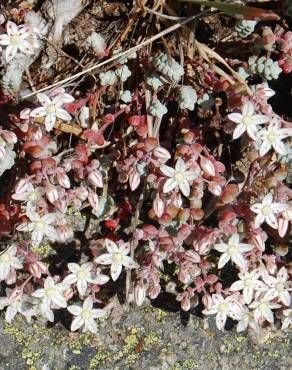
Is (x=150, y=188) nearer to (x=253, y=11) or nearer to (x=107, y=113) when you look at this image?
(x=107, y=113)

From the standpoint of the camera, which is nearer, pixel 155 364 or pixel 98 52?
pixel 98 52

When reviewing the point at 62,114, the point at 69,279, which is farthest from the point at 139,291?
the point at 62,114

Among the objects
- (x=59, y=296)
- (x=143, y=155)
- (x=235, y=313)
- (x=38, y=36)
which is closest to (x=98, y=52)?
(x=38, y=36)

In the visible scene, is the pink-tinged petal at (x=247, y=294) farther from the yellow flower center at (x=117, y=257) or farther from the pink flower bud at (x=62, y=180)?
the pink flower bud at (x=62, y=180)

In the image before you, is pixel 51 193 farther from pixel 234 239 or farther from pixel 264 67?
pixel 264 67

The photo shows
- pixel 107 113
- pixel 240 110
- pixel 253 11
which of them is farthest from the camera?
pixel 107 113

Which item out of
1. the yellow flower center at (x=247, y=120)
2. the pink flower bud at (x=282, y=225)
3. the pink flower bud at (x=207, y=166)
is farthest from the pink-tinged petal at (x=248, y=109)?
the pink flower bud at (x=282, y=225)
